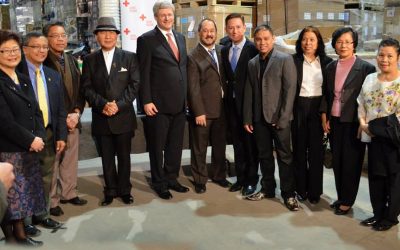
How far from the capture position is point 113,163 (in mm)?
4074

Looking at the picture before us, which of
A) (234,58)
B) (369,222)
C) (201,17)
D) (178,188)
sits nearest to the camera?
(369,222)

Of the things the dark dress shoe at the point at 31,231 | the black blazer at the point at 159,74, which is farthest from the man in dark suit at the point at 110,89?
the dark dress shoe at the point at 31,231

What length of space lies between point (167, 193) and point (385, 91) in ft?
6.85

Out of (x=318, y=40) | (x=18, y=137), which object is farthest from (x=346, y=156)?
(x=18, y=137)

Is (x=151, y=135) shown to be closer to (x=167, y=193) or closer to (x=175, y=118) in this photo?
(x=175, y=118)

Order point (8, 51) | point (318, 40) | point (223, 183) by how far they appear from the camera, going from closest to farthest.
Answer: point (8, 51)
point (318, 40)
point (223, 183)

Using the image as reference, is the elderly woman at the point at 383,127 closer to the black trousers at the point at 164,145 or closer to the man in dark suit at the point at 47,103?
the black trousers at the point at 164,145

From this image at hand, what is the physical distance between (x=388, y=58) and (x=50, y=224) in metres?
2.82

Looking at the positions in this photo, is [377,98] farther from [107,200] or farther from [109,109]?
[107,200]

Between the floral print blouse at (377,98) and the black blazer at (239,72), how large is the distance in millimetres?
1098

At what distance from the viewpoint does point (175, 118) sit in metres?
4.20

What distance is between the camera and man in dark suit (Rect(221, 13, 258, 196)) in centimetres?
413

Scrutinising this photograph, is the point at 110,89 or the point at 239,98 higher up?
the point at 110,89

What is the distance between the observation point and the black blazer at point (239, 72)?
13.5 feet
